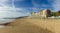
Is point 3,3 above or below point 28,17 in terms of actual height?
above

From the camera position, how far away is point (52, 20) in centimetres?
326

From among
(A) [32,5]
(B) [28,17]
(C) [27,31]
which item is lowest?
(C) [27,31]

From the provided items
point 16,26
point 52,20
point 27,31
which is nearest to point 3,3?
point 16,26

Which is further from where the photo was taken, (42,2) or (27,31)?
(42,2)

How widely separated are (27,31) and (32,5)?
51 centimetres

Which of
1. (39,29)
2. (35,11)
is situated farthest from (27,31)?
(35,11)

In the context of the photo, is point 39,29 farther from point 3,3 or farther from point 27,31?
point 3,3

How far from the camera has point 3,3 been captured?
3.23 m

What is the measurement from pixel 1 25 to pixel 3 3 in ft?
1.30

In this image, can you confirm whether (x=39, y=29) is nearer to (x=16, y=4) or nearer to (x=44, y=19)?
(x=44, y=19)

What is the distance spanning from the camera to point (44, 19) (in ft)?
10.7

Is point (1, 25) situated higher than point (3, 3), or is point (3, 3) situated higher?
point (3, 3)

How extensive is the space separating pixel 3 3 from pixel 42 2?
2.32 ft

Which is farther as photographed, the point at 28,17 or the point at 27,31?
the point at 28,17
